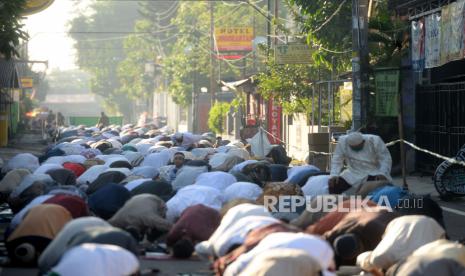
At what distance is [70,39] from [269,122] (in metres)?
91.5

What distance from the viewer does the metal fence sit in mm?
23922

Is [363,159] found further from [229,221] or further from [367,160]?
[229,221]

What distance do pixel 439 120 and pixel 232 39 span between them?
29.7 m

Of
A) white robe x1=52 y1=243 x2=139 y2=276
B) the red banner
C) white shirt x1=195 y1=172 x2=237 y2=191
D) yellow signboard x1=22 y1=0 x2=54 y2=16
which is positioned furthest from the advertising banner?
the red banner

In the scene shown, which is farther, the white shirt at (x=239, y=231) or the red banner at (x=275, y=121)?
the red banner at (x=275, y=121)

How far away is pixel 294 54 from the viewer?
32.0m

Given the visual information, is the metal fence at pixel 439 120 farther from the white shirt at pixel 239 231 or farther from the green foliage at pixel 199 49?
the green foliage at pixel 199 49

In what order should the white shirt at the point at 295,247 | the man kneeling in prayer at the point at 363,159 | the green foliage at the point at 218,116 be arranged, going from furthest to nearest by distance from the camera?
1. the green foliage at the point at 218,116
2. the man kneeling in prayer at the point at 363,159
3. the white shirt at the point at 295,247

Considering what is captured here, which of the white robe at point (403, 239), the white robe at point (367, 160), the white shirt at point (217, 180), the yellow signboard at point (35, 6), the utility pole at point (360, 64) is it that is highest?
the yellow signboard at point (35, 6)

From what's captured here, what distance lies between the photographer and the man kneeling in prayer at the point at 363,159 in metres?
18.5

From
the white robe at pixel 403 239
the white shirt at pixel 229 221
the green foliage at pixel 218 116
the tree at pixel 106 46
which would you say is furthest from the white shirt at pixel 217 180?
the tree at pixel 106 46

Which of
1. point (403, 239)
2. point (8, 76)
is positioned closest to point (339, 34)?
point (403, 239)

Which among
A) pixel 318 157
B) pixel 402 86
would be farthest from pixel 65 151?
pixel 402 86

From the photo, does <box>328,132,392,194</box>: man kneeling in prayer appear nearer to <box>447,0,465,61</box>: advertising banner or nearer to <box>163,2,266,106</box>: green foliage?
<box>447,0,465,61</box>: advertising banner
